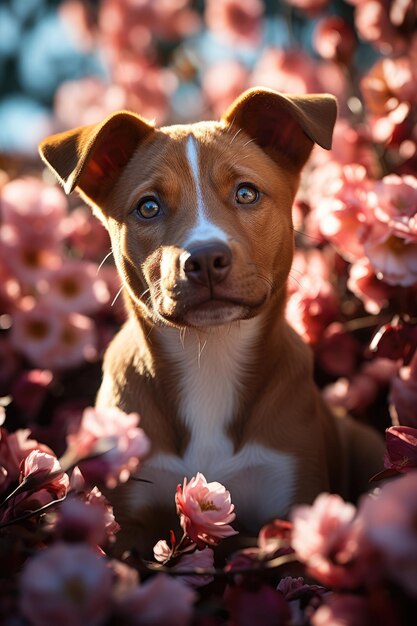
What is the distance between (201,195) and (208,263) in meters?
0.34

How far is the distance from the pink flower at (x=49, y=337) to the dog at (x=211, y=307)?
0.58m

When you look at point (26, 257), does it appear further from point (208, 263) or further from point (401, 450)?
point (401, 450)

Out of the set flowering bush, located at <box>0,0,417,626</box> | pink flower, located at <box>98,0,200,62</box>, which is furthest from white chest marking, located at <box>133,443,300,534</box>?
pink flower, located at <box>98,0,200,62</box>

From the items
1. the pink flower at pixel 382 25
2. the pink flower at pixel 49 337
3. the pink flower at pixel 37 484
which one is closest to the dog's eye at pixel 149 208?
the pink flower at pixel 37 484

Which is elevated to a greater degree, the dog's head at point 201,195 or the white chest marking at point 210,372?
the dog's head at point 201,195

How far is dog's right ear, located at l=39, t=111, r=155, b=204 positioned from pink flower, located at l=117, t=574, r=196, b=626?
126 cm

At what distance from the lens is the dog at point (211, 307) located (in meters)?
2.32

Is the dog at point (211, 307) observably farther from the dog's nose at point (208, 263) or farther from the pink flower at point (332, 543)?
the pink flower at point (332, 543)

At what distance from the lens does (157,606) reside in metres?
1.42

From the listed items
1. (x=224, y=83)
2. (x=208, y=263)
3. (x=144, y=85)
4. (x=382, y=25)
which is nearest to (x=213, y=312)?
(x=208, y=263)

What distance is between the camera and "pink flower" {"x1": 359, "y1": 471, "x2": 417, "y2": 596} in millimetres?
1303

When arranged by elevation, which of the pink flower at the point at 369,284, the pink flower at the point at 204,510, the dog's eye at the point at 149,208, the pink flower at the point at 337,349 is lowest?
the pink flower at the point at 337,349

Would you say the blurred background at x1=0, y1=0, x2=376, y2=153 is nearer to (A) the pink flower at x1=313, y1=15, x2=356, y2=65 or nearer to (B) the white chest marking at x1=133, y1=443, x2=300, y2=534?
(A) the pink flower at x1=313, y1=15, x2=356, y2=65

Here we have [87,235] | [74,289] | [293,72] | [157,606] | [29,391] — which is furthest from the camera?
[293,72]
